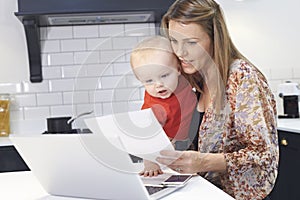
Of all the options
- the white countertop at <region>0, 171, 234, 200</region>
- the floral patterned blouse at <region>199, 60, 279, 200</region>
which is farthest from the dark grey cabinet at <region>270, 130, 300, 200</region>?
the white countertop at <region>0, 171, 234, 200</region>

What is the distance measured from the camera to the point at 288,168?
2.60m

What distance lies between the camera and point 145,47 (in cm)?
124

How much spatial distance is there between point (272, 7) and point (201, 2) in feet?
6.53

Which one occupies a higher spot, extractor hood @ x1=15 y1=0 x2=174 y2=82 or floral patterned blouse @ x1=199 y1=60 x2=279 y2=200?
extractor hood @ x1=15 y1=0 x2=174 y2=82

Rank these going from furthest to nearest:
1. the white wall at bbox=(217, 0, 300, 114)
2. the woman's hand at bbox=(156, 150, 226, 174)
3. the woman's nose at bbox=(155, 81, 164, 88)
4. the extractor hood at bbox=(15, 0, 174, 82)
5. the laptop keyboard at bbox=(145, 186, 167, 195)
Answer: the white wall at bbox=(217, 0, 300, 114)
the extractor hood at bbox=(15, 0, 174, 82)
the woman's nose at bbox=(155, 81, 164, 88)
the woman's hand at bbox=(156, 150, 226, 174)
the laptop keyboard at bbox=(145, 186, 167, 195)

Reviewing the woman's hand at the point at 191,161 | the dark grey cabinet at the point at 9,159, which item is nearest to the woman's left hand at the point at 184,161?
the woman's hand at the point at 191,161

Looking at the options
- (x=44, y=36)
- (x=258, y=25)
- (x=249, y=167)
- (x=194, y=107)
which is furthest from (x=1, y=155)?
(x=258, y=25)

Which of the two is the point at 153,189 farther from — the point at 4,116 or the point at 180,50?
the point at 4,116

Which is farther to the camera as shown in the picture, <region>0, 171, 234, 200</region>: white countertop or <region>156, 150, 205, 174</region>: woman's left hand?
<region>156, 150, 205, 174</region>: woman's left hand

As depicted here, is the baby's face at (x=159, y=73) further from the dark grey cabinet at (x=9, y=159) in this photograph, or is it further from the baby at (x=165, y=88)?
the dark grey cabinet at (x=9, y=159)

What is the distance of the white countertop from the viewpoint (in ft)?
3.29

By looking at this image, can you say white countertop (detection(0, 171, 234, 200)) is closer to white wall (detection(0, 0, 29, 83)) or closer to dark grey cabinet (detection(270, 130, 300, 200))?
dark grey cabinet (detection(270, 130, 300, 200))

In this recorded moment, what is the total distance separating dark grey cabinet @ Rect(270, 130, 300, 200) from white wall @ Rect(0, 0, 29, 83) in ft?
5.32

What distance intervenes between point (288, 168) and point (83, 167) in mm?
1866
